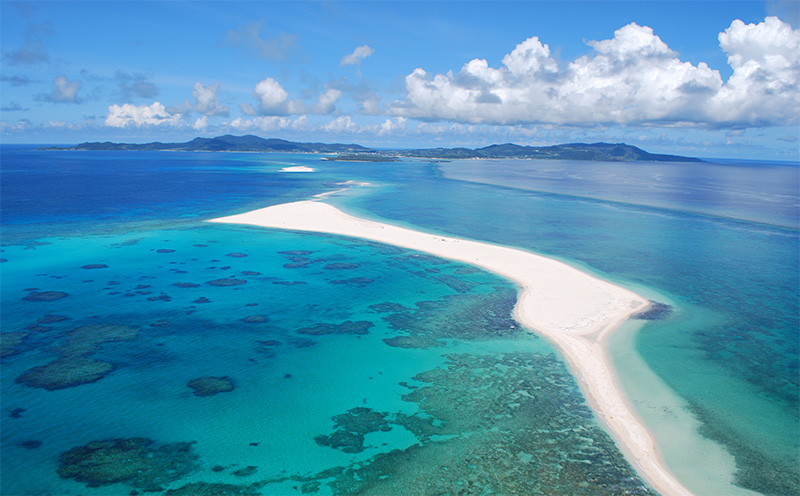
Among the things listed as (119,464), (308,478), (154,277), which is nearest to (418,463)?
(308,478)

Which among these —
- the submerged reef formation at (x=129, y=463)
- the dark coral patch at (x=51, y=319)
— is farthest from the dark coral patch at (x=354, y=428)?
the dark coral patch at (x=51, y=319)

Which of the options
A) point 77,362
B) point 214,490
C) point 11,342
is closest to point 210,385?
point 214,490

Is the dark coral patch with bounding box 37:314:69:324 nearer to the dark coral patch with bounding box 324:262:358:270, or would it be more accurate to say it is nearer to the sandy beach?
the dark coral patch with bounding box 324:262:358:270

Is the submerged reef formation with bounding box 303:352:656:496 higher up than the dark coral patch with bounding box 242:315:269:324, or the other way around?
the dark coral patch with bounding box 242:315:269:324

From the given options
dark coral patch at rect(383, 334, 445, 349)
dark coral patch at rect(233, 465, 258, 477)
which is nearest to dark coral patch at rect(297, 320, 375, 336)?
dark coral patch at rect(383, 334, 445, 349)

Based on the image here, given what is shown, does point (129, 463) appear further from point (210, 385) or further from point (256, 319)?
point (256, 319)

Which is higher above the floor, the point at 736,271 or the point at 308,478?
the point at 736,271

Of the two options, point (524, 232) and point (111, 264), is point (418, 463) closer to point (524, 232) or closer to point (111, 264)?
point (111, 264)
